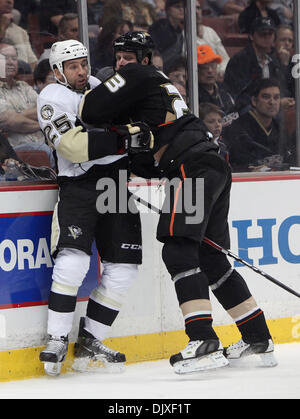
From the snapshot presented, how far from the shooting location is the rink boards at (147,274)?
3.60m

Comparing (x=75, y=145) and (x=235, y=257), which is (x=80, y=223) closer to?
(x=75, y=145)

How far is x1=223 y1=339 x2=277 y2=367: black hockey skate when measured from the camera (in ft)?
12.2

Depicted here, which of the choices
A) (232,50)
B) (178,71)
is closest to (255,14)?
(232,50)

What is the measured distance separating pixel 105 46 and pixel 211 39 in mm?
674

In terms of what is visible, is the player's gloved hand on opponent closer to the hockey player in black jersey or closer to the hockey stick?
the hockey player in black jersey

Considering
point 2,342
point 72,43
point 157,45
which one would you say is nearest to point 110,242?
point 2,342

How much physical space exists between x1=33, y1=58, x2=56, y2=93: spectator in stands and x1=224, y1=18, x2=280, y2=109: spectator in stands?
1102 millimetres

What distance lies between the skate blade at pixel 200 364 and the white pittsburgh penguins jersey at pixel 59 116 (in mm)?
846

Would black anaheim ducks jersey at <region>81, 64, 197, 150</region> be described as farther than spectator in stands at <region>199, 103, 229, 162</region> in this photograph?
No

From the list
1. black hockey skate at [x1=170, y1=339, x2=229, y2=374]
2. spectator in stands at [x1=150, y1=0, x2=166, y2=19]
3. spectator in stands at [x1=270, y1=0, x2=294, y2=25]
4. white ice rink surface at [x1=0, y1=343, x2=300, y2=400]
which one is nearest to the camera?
white ice rink surface at [x1=0, y1=343, x2=300, y2=400]

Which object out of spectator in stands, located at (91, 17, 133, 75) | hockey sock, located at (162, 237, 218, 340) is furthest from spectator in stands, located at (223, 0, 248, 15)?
hockey sock, located at (162, 237, 218, 340)

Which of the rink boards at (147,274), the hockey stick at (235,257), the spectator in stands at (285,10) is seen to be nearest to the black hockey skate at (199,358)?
the hockey stick at (235,257)

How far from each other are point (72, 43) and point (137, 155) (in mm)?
517

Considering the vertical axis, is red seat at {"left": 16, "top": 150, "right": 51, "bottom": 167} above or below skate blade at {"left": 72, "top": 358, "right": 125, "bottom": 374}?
above
